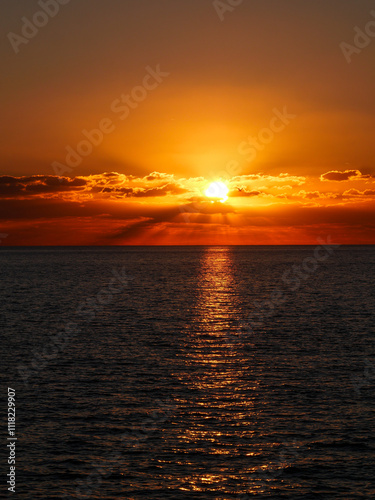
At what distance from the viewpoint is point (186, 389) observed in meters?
41.0

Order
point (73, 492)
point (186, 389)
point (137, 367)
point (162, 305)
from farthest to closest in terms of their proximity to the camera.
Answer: point (162, 305) → point (137, 367) → point (186, 389) → point (73, 492)

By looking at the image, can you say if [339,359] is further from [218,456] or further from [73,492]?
[73,492]

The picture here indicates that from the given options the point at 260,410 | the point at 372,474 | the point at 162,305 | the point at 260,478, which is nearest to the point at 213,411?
the point at 260,410

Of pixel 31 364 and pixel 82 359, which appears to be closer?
pixel 31 364

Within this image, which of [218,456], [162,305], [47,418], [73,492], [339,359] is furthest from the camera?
[162,305]

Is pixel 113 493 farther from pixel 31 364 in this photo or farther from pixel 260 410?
pixel 31 364

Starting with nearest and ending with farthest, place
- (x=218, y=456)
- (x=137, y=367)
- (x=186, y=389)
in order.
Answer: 1. (x=218, y=456)
2. (x=186, y=389)
3. (x=137, y=367)

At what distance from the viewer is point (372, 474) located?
27125 millimetres

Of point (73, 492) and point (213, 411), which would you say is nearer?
point (73, 492)

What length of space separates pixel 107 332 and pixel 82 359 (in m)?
16.4

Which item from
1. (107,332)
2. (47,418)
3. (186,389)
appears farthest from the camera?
(107,332)

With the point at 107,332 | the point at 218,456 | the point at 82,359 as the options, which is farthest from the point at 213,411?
the point at 107,332

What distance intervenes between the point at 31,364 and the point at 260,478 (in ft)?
89.6

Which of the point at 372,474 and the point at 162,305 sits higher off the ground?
the point at 162,305
